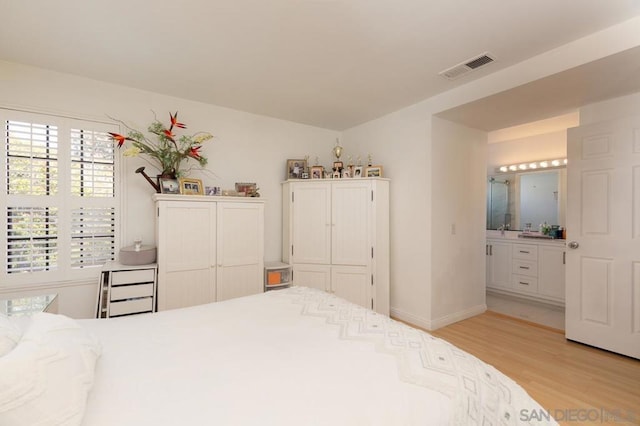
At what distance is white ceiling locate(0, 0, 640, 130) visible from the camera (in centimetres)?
178

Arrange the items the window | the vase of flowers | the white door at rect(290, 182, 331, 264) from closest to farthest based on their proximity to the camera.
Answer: the window
the vase of flowers
the white door at rect(290, 182, 331, 264)

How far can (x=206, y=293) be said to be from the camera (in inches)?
108

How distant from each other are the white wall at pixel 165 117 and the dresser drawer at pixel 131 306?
56 cm

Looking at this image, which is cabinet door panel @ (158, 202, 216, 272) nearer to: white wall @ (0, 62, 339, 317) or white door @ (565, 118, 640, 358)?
white wall @ (0, 62, 339, 317)

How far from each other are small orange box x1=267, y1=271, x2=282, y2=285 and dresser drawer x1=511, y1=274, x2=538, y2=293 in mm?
3553

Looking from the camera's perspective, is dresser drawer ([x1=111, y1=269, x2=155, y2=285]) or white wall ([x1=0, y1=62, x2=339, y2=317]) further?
white wall ([x1=0, y1=62, x2=339, y2=317])

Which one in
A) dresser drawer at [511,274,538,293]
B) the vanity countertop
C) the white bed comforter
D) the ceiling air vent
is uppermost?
the ceiling air vent

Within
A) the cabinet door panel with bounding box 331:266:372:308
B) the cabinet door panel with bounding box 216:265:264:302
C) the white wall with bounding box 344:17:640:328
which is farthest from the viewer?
the cabinet door panel with bounding box 331:266:372:308

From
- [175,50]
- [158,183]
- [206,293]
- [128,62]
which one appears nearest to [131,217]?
[158,183]

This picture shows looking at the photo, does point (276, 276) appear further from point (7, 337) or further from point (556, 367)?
point (556, 367)

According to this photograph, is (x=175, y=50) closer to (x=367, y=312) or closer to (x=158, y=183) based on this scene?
(x=158, y=183)

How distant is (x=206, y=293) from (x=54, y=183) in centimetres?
168

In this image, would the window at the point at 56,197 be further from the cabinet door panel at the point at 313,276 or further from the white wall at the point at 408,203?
the white wall at the point at 408,203

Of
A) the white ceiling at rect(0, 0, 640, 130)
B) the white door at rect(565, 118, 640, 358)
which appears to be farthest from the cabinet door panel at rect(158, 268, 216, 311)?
the white door at rect(565, 118, 640, 358)
